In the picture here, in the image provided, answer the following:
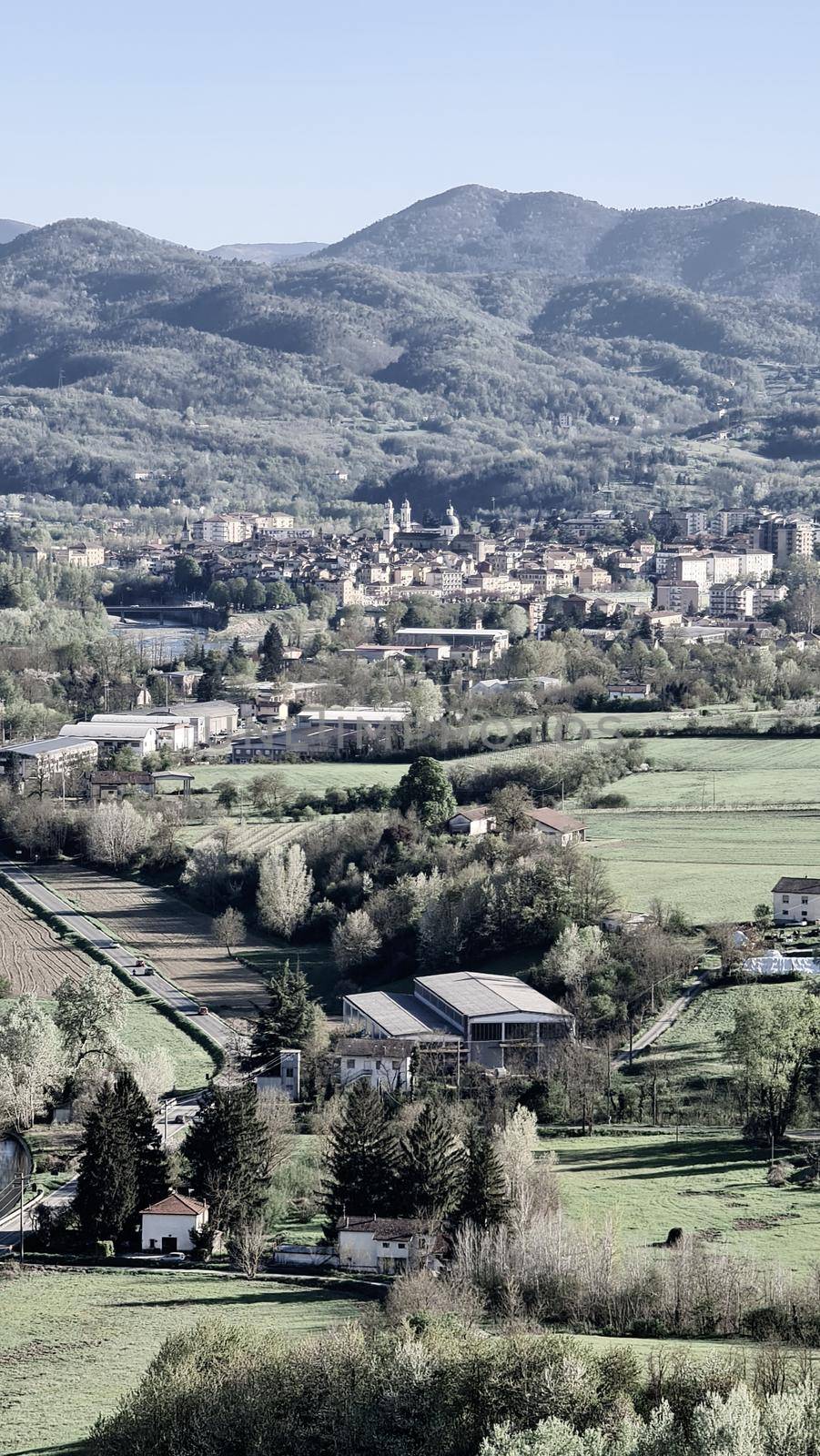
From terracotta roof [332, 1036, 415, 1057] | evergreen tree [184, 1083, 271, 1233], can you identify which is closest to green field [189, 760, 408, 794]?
terracotta roof [332, 1036, 415, 1057]

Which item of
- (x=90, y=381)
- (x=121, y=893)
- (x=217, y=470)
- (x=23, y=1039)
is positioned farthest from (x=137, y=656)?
(x=90, y=381)

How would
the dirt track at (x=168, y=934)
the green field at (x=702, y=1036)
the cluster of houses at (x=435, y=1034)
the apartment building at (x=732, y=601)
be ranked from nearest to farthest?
the green field at (x=702, y=1036) → the cluster of houses at (x=435, y=1034) → the dirt track at (x=168, y=934) → the apartment building at (x=732, y=601)

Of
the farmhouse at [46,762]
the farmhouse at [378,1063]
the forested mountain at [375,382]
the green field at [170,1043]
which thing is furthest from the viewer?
the forested mountain at [375,382]

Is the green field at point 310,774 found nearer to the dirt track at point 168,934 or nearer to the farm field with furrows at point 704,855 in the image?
the dirt track at point 168,934

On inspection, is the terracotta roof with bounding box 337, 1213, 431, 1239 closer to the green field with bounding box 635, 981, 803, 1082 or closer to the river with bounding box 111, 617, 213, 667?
the green field with bounding box 635, 981, 803, 1082

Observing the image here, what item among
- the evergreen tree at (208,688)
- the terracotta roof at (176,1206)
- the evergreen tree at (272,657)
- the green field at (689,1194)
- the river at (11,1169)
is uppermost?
the evergreen tree at (272,657)

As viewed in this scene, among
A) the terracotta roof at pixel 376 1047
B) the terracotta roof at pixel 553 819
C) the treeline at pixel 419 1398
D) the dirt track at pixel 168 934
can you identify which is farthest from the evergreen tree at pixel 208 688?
the treeline at pixel 419 1398

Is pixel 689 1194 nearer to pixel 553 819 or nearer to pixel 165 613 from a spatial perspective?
pixel 553 819
